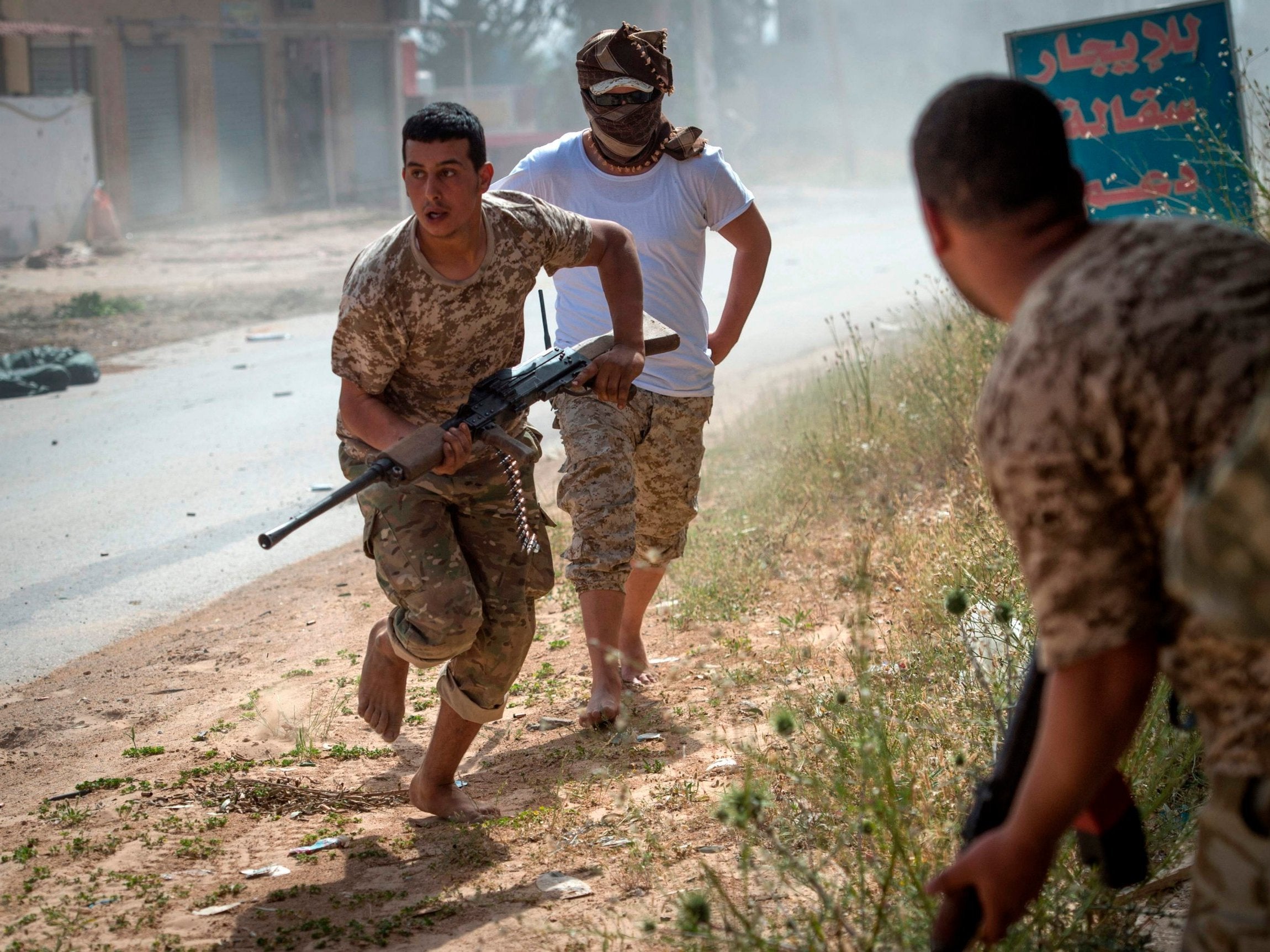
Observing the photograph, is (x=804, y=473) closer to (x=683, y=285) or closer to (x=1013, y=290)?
(x=683, y=285)

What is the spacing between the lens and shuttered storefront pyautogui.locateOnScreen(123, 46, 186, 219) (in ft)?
75.0

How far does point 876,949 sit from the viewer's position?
2.32 m

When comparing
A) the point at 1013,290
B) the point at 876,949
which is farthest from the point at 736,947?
the point at 1013,290

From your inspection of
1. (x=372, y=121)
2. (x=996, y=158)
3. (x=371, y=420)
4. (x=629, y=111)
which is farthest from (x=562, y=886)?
(x=372, y=121)

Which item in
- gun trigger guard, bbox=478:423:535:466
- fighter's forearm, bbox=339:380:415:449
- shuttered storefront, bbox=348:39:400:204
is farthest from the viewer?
shuttered storefront, bbox=348:39:400:204

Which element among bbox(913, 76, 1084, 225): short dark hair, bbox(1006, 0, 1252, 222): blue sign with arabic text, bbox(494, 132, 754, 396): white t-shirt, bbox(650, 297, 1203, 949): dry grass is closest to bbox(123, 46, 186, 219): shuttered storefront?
bbox(650, 297, 1203, 949): dry grass

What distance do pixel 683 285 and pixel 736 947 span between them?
277cm

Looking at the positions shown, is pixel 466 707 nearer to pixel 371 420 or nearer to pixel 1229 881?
pixel 371 420

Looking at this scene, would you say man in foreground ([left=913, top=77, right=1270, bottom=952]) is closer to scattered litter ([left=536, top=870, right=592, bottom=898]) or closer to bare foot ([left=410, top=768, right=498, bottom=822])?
scattered litter ([left=536, top=870, right=592, bottom=898])

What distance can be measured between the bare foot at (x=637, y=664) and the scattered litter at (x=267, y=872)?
1581 millimetres

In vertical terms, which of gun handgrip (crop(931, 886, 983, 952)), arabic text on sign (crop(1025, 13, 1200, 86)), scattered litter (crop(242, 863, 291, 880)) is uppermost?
arabic text on sign (crop(1025, 13, 1200, 86))

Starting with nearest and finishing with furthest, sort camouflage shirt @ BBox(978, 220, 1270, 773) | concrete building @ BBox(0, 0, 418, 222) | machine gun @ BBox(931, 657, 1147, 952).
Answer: camouflage shirt @ BBox(978, 220, 1270, 773) < machine gun @ BBox(931, 657, 1147, 952) < concrete building @ BBox(0, 0, 418, 222)

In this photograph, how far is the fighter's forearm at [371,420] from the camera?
3357 millimetres

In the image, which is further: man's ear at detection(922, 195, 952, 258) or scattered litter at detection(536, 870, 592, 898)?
scattered litter at detection(536, 870, 592, 898)
